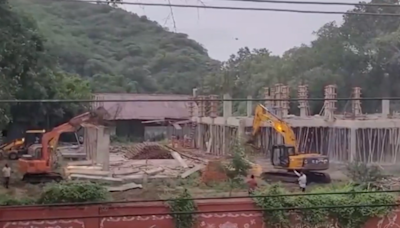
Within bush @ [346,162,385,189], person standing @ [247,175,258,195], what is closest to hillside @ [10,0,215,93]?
person standing @ [247,175,258,195]

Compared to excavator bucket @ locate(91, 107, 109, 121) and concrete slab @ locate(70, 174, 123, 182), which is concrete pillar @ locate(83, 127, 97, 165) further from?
concrete slab @ locate(70, 174, 123, 182)

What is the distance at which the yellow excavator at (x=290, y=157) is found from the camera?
1052 centimetres

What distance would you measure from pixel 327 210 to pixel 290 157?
8.85 ft

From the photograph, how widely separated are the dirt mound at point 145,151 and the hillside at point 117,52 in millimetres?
1311

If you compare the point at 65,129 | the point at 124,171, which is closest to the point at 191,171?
the point at 124,171

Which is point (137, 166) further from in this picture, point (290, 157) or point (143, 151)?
point (290, 157)

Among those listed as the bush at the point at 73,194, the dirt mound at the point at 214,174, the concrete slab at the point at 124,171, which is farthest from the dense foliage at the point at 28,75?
the dirt mound at the point at 214,174

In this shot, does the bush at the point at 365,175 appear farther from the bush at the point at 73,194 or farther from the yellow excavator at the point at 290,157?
the bush at the point at 73,194

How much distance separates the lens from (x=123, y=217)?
742cm

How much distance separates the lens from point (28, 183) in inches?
385

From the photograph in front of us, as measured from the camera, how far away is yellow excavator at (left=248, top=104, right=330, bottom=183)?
34.5ft

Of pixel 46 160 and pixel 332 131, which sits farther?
pixel 332 131

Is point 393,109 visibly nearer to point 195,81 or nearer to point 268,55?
point 268,55

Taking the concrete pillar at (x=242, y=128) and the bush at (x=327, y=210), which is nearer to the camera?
the bush at (x=327, y=210)
